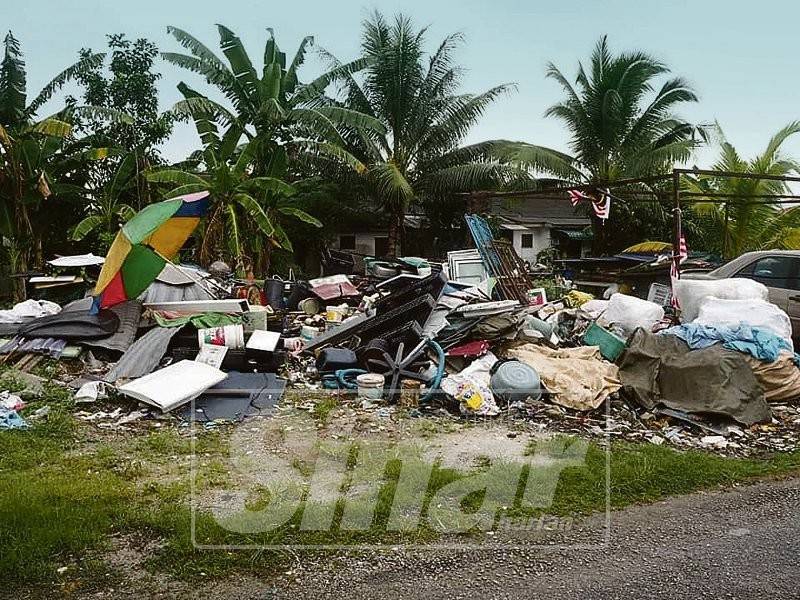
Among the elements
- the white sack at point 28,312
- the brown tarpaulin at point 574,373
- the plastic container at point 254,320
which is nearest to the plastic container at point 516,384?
the brown tarpaulin at point 574,373

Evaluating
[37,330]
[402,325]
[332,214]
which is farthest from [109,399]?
[332,214]

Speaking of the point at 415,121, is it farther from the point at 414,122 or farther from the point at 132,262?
the point at 132,262

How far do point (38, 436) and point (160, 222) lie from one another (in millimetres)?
3949

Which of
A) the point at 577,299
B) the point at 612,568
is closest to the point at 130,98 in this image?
the point at 577,299

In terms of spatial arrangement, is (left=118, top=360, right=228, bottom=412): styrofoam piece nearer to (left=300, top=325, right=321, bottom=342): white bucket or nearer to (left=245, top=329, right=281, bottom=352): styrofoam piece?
(left=245, top=329, right=281, bottom=352): styrofoam piece

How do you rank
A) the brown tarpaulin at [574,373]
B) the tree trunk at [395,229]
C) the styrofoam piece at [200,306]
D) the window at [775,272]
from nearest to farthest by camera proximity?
the brown tarpaulin at [574,373]
the window at [775,272]
the styrofoam piece at [200,306]
the tree trunk at [395,229]

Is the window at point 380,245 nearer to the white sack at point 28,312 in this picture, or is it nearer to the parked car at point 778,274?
the white sack at point 28,312

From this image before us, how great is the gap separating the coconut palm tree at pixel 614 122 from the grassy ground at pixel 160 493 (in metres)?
14.6

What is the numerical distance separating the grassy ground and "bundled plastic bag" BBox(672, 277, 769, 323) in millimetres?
3415

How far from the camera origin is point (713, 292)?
8.70 metres

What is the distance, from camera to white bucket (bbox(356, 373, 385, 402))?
281 inches

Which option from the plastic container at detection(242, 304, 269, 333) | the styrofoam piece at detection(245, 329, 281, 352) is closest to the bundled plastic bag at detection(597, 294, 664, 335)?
the styrofoam piece at detection(245, 329, 281, 352)

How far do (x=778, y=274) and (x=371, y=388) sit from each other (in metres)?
6.21

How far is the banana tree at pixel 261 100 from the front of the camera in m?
15.1
